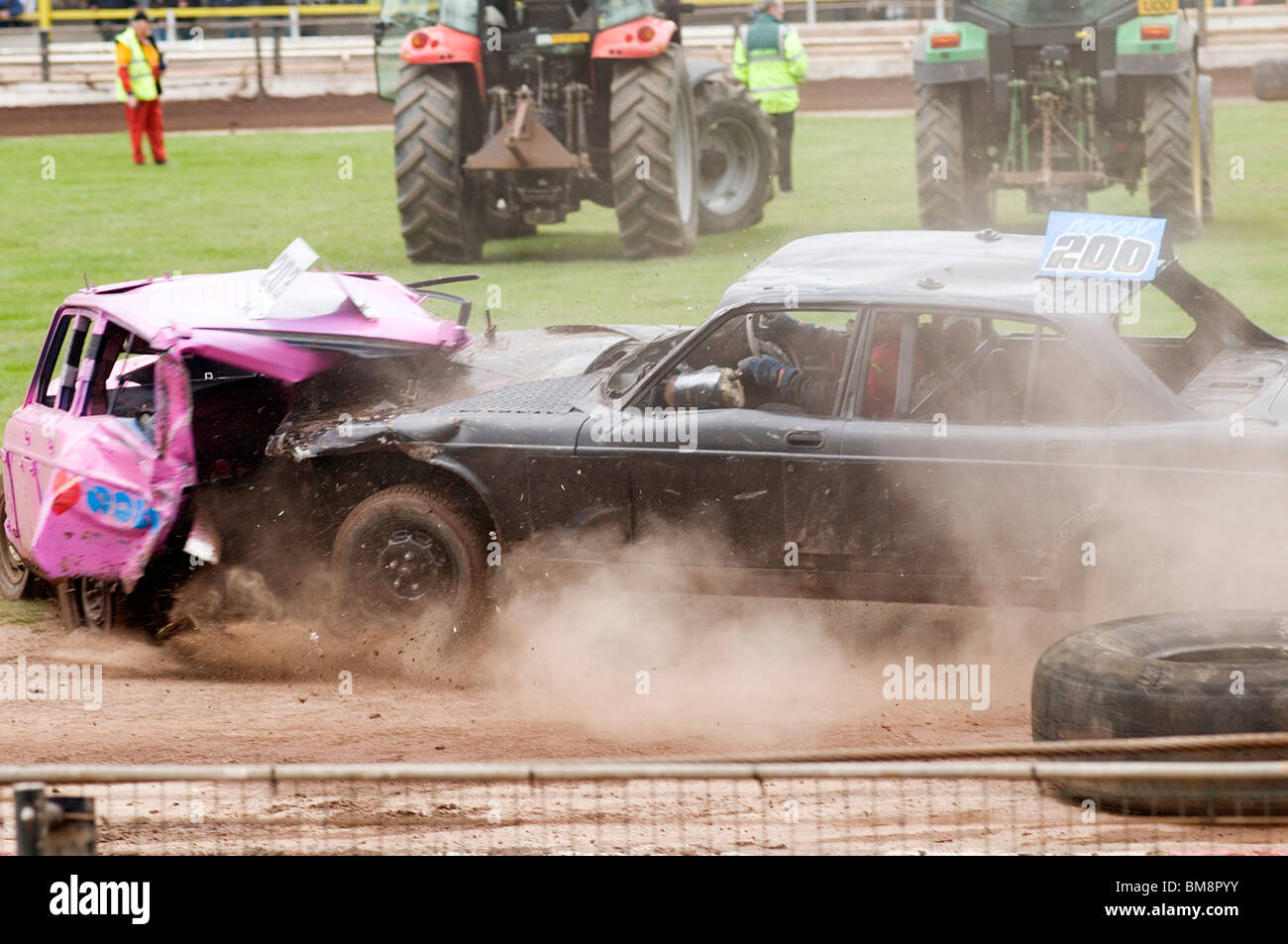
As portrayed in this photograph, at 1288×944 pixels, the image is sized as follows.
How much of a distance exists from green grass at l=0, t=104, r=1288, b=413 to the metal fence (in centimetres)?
685

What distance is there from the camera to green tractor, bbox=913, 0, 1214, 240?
14.1 metres

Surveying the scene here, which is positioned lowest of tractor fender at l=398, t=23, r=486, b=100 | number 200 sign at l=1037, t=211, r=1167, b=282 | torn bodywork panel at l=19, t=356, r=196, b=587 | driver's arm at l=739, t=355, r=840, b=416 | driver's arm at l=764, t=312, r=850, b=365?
torn bodywork panel at l=19, t=356, r=196, b=587

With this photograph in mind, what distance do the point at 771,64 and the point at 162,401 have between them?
1229 centimetres

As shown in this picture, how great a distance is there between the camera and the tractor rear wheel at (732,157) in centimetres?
1553

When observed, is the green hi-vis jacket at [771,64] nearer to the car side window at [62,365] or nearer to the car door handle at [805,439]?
the car side window at [62,365]

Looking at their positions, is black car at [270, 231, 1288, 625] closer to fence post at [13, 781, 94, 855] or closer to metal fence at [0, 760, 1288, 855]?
metal fence at [0, 760, 1288, 855]

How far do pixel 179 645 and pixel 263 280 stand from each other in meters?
1.70

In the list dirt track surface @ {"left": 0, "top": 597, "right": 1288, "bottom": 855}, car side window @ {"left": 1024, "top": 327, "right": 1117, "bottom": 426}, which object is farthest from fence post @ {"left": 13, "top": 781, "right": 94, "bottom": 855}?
car side window @ {"left": 1024, "top": 327, "right": 1117, "bottom": 426}

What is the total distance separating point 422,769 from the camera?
319 centimetres

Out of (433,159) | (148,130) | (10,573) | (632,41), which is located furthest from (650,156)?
(148,130)

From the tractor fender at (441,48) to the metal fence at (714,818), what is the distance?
10.0 meters

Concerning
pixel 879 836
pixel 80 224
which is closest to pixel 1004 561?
pixel 879 836

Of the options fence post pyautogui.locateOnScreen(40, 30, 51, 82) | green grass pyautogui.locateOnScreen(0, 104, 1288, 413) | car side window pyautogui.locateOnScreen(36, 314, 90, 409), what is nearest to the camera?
car side window pyautogui.locateOnScreen(36, 314, 90, 409)
